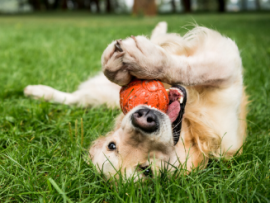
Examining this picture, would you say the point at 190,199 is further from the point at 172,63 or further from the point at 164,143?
the point at 172,63

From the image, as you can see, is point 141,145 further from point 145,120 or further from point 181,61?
point 181,61

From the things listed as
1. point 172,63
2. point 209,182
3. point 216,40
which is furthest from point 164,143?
point 216,40

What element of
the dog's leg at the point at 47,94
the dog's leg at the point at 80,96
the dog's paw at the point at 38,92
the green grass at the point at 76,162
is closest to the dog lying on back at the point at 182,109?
the green grass at the point at 76,162

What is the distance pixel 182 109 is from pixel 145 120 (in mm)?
528

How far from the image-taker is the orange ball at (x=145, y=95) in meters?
1.78

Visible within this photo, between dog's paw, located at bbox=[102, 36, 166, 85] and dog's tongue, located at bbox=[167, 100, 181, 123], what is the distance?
0.90 feet

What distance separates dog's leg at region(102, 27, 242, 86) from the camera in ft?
5.79

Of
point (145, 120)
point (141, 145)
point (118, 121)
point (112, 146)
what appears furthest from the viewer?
point (118, 121)

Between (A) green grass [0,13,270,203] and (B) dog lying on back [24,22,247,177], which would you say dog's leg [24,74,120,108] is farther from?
(B) dog lying on back [24,22,247,177]

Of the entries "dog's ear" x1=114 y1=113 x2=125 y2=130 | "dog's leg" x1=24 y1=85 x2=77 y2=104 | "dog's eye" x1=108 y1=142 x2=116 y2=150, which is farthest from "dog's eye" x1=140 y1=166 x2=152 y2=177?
"dog's leg" x1=24 y1=85 x2=77 y2=104

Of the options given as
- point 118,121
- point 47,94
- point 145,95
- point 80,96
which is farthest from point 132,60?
point 47,94

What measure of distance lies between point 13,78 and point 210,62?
9.33 ft

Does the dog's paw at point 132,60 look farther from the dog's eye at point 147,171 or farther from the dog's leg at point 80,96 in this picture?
the dog's leg at point 80,96

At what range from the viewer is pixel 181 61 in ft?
6.47
